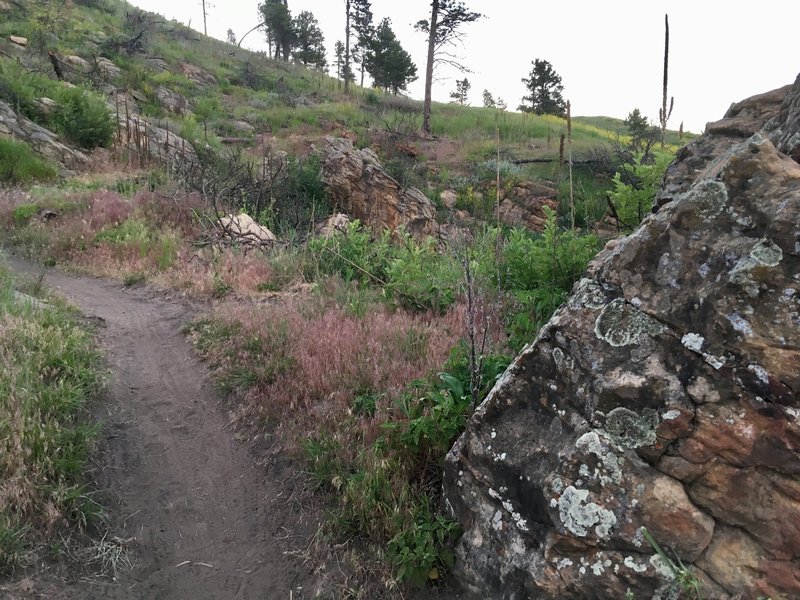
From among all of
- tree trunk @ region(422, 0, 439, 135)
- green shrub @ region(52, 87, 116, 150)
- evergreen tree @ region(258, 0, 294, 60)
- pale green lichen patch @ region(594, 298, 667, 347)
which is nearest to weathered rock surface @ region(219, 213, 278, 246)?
pale green lichen patch @ region(594, 298, 667, 347)

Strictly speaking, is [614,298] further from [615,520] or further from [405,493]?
[405,493]

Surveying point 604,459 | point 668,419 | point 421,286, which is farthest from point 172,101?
point 668,419

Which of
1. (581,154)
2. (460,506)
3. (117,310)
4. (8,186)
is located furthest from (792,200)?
(581,154)

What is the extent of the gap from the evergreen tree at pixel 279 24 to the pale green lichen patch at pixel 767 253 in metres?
44.3

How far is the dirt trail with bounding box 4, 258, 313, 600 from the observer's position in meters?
2.92

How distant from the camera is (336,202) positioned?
12828mm

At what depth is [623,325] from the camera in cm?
231

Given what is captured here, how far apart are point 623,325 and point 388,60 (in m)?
38.5

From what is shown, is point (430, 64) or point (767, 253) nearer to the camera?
point (767, 253)

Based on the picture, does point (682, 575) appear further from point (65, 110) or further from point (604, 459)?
point (65, 110)

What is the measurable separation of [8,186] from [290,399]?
432 inches

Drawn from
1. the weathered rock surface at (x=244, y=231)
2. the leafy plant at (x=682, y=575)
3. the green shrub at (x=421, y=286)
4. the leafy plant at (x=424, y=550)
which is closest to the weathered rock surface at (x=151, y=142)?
the weathered rock surface at (x=244, y=231)

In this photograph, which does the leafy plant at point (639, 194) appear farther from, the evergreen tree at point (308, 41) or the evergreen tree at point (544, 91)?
the evergreen tree at point (308, 41)

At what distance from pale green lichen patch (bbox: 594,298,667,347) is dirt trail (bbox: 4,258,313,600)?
203 cm
